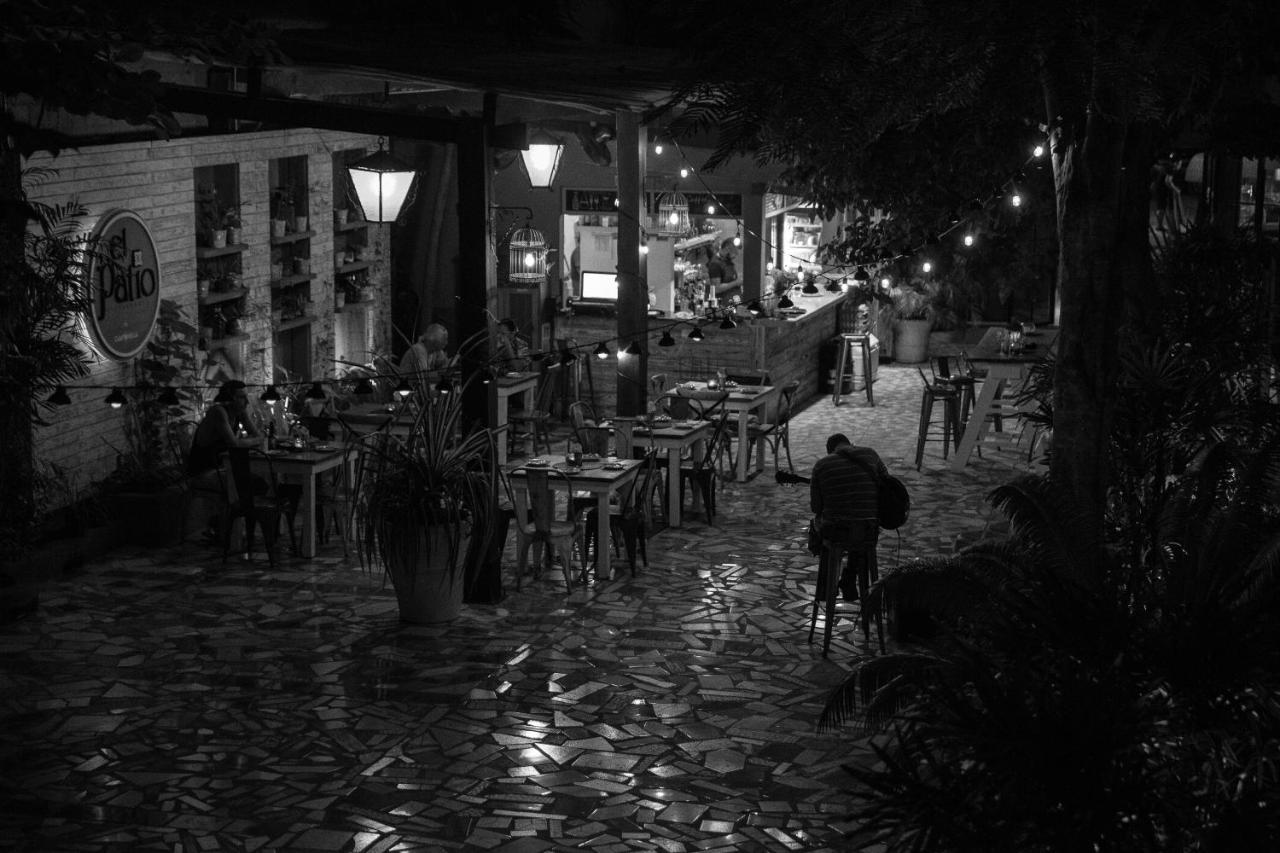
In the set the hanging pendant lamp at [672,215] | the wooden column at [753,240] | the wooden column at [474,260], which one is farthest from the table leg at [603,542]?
the wooden column at [753,240]

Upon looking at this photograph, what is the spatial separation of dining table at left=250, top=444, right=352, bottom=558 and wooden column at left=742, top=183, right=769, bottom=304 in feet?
27.4

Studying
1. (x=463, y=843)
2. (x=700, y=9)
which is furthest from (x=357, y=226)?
(x=700, y=9)

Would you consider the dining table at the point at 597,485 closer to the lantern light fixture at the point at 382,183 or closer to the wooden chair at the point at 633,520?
the wooden chair at the point at 633,520

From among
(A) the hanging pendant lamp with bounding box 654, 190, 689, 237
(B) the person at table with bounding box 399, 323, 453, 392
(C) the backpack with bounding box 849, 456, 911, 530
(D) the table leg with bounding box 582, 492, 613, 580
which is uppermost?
(A) the hanging pendant lamp with bounding box 654, 190, 689, 237

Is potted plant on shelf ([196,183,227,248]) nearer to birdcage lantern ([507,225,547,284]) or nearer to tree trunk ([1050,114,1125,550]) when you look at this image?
birdcage lantern ([507,225,547,284])

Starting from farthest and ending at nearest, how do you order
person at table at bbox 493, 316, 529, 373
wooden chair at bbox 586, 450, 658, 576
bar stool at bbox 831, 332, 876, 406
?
1. bar stool at bbox 831, 332, 876, 406
2. person at table at bbox 493, 316, 529, 373
3. wooden chair at bbox 586, 450, 658, 576

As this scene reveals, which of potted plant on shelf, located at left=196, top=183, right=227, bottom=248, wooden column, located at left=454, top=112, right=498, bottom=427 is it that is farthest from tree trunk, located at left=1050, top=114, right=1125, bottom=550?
potted plant on shelf, located at left=196, top=183, right=227, bottom=248

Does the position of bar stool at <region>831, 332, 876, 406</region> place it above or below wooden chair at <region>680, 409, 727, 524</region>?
above

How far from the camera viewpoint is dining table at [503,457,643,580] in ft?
40.1

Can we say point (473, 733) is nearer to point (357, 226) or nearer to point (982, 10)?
point (982, 10)

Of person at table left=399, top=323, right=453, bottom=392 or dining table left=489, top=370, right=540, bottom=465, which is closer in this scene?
person at table left=399, top=323, right=453, bottom=392

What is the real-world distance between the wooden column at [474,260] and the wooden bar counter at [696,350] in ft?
22.4

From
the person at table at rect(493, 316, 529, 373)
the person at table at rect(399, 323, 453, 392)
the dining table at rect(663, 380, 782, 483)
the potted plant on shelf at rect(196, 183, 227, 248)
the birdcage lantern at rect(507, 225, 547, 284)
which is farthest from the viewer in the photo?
the birdcage lantern at rect(507, 225, 547, 284)

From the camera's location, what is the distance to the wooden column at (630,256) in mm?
15484
